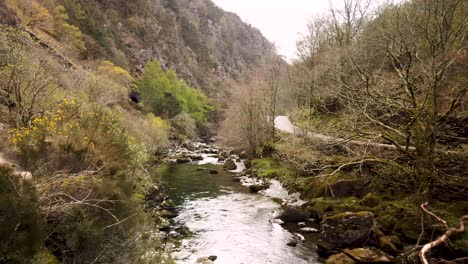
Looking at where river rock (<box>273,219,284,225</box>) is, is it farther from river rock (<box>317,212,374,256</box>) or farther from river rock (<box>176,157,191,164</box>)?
river rock (<box>176,157,191,164</box>)

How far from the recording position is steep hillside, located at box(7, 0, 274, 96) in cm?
7156

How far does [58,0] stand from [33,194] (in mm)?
80706

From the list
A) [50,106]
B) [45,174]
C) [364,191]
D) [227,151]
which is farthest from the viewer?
[227,151]

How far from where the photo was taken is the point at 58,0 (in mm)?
73375

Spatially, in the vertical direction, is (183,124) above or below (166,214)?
above

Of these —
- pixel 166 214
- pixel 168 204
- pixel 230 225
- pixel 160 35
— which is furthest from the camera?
pixel 160 35

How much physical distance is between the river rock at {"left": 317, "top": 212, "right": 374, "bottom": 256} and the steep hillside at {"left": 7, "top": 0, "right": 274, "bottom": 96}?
129 ft

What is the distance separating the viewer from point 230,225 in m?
19.0

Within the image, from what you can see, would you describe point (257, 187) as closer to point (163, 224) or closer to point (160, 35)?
point (163, 224)

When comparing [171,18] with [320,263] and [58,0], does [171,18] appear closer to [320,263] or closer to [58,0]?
[58,0]

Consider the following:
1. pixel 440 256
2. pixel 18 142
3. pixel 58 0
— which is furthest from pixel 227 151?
pixel 58 0

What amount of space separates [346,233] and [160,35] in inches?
4052

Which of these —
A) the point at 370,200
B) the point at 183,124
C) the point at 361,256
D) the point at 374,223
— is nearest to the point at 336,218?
the point at 374,223

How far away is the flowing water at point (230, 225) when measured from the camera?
14.8m
